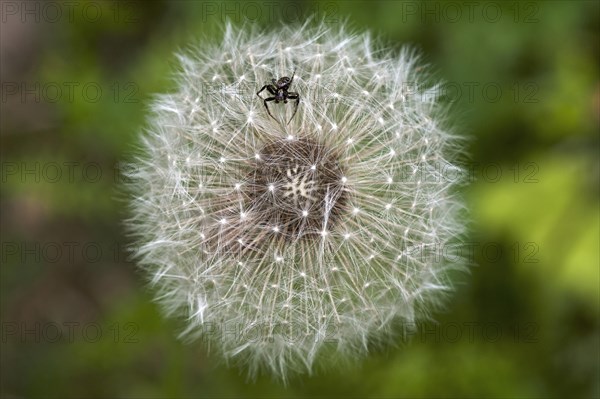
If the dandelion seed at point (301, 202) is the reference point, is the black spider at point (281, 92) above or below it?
above

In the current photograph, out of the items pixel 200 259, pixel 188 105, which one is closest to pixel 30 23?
pixel 188 105

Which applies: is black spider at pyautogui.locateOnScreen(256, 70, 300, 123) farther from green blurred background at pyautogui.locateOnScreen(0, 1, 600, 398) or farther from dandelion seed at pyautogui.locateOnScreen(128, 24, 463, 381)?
green blurred background at pyautogui.locateOnScreen(0, 1, 600, 398)

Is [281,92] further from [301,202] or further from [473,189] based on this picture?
[473,189]

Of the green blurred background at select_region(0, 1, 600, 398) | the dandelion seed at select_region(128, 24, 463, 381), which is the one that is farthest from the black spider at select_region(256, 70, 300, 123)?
the green blurred background at select_region(0, 1, 600, 398)

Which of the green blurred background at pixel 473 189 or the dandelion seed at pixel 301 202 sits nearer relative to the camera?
the dandelion seed at pixel 301 202

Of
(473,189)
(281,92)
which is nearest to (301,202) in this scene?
(281,92)

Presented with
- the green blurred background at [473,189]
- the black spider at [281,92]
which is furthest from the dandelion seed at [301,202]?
the green blurred background at [473,189]

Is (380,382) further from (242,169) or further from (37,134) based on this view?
(37,134)

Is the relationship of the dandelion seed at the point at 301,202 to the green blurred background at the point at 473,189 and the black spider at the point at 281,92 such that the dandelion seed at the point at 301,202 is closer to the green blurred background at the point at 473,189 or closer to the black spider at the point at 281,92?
the black spider at the point at 281,92
